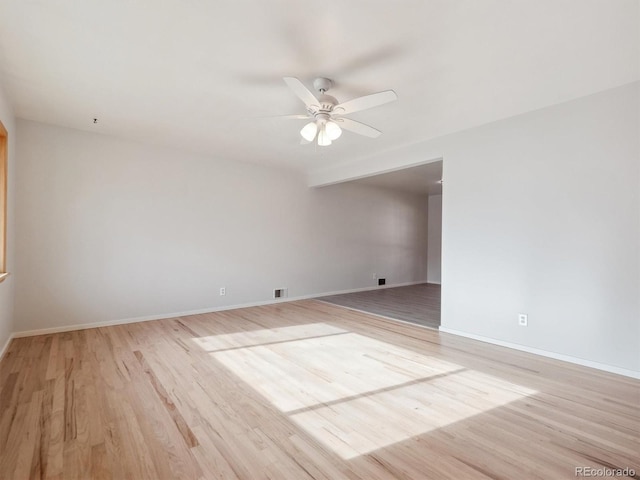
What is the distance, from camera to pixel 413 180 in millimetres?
6699

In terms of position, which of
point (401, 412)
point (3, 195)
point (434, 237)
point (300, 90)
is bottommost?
point (401, 412)

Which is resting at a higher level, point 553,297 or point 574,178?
point 574,178

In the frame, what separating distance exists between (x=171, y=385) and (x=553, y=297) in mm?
3593

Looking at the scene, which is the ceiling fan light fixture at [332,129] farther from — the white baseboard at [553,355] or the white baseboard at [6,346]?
the white baseboard at [6,346]

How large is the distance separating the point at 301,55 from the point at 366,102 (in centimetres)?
60

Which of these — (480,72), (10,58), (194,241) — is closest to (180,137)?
(194,241)

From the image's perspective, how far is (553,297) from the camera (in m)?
3.07

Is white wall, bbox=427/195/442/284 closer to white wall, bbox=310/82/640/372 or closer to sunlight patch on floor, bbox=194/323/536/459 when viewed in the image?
white wall, bbox=310/82/640/372

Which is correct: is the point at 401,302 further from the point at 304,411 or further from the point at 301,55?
the point at 301,55

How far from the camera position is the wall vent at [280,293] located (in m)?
5.84

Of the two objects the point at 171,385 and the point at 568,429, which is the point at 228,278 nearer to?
the point at 171,385

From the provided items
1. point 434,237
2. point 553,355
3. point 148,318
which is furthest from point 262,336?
point 434,237

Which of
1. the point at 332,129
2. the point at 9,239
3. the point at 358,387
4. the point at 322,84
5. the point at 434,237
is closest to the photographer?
the point at 358,387

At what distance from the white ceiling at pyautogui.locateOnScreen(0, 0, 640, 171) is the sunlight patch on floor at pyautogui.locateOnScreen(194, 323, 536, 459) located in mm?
2514
